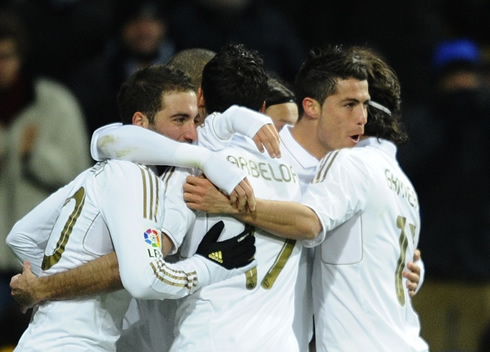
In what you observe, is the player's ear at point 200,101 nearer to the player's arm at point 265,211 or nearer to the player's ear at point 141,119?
the player's ear at point 141,119

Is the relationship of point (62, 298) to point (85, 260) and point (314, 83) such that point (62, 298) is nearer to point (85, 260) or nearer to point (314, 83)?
point (85, 260)

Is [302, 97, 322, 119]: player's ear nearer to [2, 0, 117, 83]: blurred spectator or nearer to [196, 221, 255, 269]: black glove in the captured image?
[196, 221, 255, 269]: black glove

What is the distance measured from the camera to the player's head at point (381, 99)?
5801 millimetres

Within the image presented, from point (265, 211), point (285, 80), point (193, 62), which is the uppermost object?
point (285, 80)

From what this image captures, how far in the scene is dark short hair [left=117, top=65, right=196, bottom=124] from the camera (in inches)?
204

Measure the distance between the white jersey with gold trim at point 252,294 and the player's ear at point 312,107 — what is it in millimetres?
376

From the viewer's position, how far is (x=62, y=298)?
16.4 feet

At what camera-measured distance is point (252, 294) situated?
16.8ft

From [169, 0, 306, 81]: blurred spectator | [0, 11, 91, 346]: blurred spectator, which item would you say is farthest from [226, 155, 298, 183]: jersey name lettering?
[169, 0, 306, 81]: blurred spectator

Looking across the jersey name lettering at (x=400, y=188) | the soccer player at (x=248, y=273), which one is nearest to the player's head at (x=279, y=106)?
the soccer player at (x=248, y=273)

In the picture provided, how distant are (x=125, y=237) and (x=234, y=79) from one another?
3.03 ft

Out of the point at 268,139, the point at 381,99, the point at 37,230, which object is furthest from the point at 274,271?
the point at 381,99

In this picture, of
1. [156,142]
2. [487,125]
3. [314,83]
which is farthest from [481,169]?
[156,142]

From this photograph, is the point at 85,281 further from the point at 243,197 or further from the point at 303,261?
the point at 303,261
